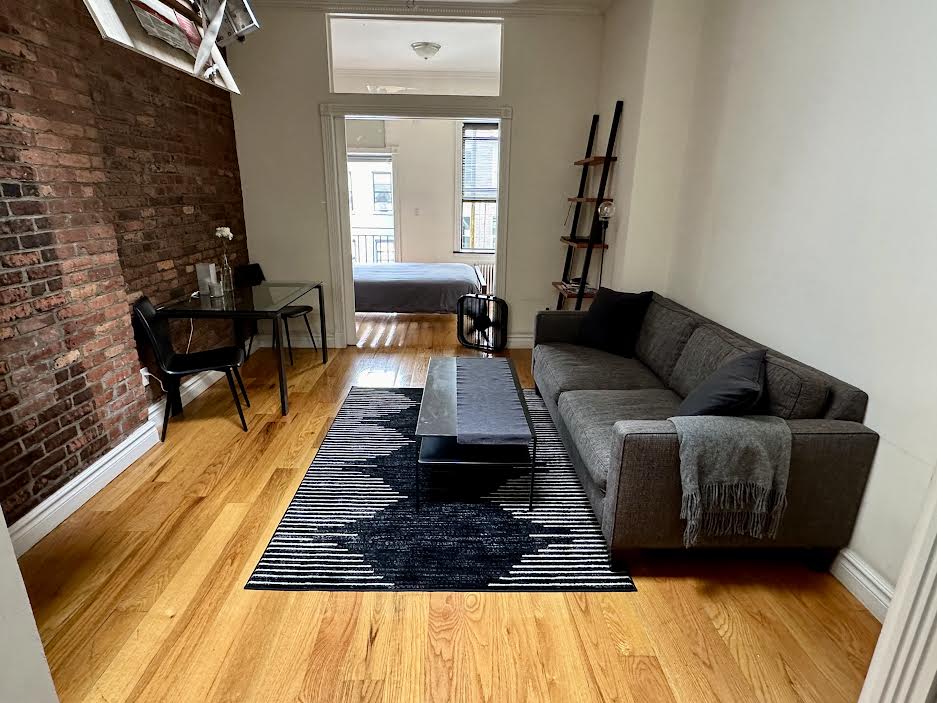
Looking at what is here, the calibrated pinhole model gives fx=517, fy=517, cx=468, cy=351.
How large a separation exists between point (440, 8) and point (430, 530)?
3.95 m

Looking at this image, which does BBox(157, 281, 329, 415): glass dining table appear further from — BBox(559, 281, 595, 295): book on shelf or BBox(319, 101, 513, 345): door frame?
Answer: BBox(559, 281, 595, 295): book on shelf

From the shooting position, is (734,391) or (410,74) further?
(410,74)

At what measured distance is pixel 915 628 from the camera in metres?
0.88

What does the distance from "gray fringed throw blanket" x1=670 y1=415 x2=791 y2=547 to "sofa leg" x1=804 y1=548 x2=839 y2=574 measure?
37cm

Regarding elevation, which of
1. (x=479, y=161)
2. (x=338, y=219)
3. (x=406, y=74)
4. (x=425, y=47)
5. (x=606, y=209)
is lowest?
(x=338, y=219)

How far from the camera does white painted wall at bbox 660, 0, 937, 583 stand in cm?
169

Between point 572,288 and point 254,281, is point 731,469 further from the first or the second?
point 254,281

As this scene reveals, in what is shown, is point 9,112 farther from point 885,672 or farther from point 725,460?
point 885,672

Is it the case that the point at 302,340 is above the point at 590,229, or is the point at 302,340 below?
below

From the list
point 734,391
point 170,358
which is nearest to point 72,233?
point 170,358

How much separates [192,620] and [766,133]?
3.21 m

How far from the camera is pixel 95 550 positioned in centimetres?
207

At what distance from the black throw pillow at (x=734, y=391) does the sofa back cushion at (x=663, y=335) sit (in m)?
0.70

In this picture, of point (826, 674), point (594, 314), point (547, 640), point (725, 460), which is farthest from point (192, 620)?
point (594, 314)
